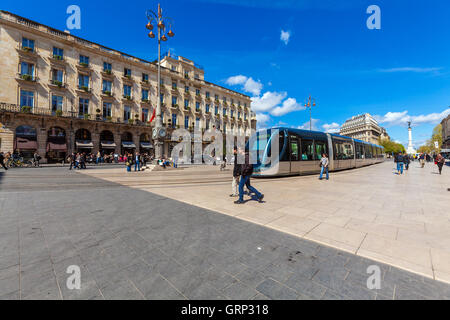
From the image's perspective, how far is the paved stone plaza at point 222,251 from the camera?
1.94 m

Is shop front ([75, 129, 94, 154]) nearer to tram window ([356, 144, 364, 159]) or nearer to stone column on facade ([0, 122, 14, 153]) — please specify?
stone column on facade ([0, 122, 14, 153])

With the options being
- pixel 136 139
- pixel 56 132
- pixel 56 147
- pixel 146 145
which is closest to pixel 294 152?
pixel 146 145

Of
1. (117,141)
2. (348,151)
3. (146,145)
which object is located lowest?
(348,151)

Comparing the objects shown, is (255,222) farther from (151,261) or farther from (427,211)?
(427,211)

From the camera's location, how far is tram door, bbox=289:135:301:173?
11352 mm

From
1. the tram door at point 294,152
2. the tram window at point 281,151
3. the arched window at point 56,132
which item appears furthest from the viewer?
the arched window at point 56,132

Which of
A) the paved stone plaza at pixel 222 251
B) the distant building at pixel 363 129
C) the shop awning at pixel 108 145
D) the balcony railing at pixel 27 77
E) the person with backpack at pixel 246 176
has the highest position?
the distant building at pixel 363 129

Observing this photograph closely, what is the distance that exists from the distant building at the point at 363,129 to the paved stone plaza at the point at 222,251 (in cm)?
11820

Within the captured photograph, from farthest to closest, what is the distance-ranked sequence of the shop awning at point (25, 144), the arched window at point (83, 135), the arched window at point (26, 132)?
the arched window at point (83, 135) → the arched window at point (26, 132) → the shop awning at point (25, 144)

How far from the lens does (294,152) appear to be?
11531 mm

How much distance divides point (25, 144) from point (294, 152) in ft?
95.9

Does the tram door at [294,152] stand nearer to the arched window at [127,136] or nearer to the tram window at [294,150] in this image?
the tram window at [294,150]

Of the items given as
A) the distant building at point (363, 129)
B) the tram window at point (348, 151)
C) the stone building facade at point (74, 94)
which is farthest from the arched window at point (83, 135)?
the distant building at point (363, 129)

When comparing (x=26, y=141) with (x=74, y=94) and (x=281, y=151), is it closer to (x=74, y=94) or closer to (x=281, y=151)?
(x=74, y=94)
